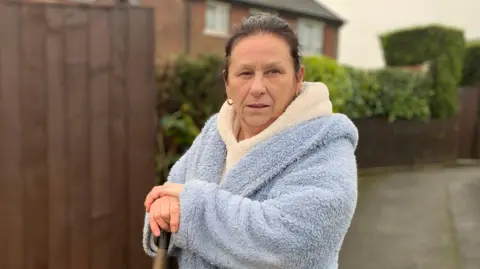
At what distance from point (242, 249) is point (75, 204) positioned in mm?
2178

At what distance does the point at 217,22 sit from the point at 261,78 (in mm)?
3624

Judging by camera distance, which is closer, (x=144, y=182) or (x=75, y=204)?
(x=75, y=204)

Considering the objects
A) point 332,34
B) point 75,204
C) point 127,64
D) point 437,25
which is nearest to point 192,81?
point 127,64

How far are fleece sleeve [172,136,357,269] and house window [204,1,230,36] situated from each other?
11.4ft

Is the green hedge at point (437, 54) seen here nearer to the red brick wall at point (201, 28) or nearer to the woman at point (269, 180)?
the red brick wall at point (201, 28)

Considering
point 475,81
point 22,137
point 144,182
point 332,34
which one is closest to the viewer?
point 22,137

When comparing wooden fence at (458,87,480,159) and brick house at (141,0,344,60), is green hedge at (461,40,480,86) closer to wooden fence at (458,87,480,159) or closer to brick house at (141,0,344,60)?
wooden fence at (458,87,480,159)

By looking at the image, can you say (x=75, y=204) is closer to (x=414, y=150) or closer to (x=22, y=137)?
(x=22, y=137)

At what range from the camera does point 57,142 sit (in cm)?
310

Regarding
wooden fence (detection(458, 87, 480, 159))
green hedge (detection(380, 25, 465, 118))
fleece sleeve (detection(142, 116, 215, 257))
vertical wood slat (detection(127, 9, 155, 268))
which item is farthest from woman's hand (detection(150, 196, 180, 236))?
wooden fence (detection(458, 87, 480, 159))

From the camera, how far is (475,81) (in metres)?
9.93

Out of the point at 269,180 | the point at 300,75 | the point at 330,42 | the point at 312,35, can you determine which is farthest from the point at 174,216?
the point at 330,42

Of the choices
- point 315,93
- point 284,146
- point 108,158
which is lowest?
point 108,158

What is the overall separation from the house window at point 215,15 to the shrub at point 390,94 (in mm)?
2104
